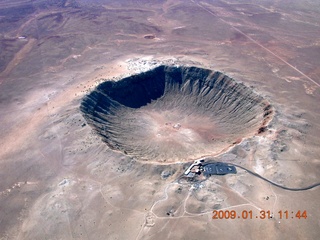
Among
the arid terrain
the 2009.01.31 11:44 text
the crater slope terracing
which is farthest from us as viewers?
the crater slope terracing

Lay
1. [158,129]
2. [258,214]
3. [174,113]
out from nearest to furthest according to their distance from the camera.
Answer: [258,214] → [158,129] → [174,113]

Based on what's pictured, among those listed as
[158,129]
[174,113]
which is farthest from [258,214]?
[174,113]

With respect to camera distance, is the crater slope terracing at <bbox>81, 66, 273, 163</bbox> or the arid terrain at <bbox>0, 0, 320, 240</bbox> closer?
the arid terrain at <bbox>0, 0, 320, 240</bbox>

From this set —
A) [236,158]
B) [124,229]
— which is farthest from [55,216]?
[236,158]

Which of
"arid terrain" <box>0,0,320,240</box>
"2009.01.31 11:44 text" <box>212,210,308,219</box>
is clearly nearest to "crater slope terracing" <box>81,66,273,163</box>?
"arid terrain" <box>0,0,320,240</box>

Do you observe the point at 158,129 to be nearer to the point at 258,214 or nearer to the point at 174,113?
the point at 174,113

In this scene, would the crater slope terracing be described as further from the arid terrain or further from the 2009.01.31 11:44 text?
the 2009.01.31 11:44 text

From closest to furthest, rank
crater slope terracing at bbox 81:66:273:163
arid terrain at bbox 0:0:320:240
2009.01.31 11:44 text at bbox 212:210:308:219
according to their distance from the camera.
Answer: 1. 2009.01.31 11:44 text at bbox 212:210:308:219
2. arid terrain at bbox 0:0:320:240
3. crater slope terracing at bbox 81:66:273:163
